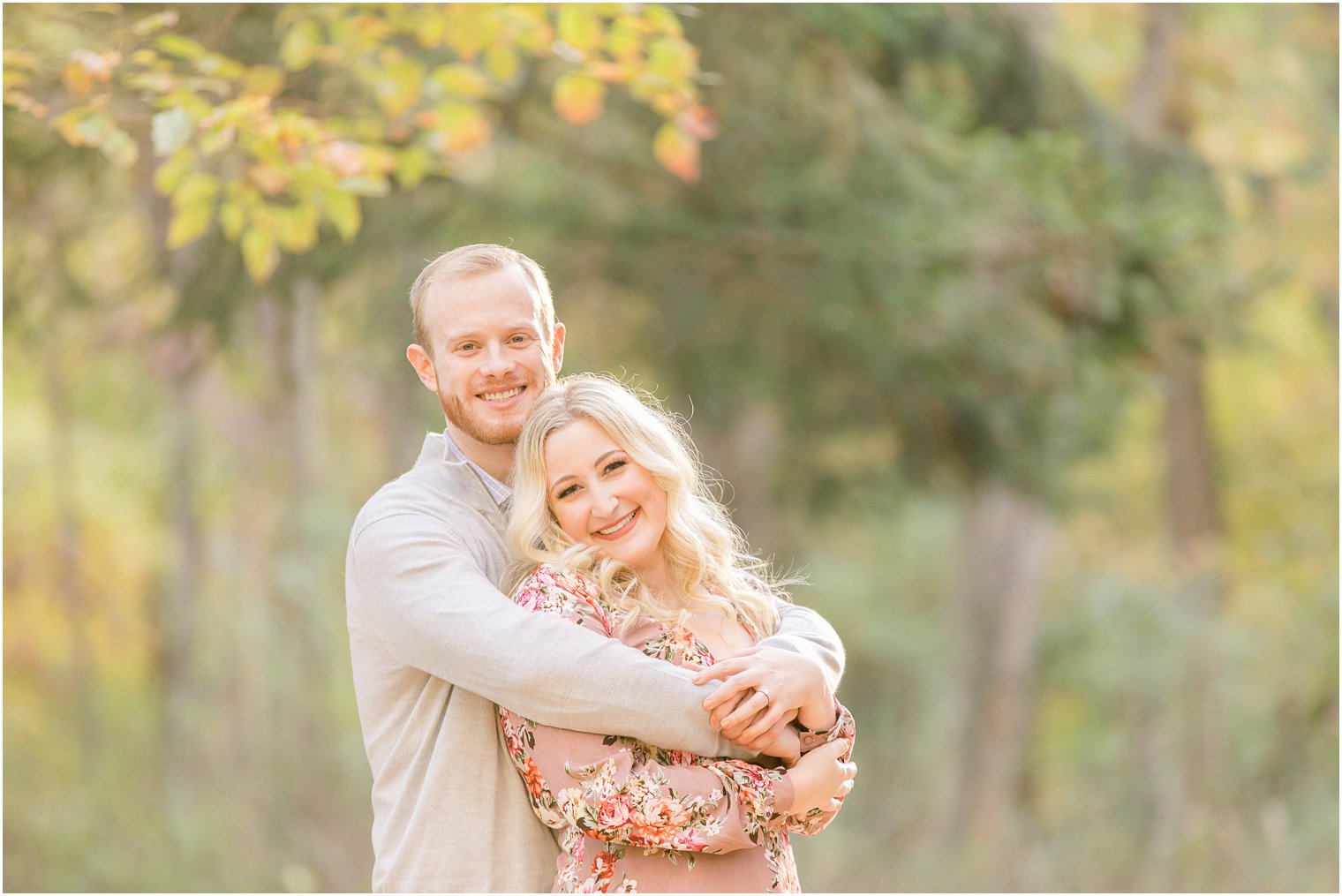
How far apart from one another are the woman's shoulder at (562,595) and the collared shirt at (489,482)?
0.93ft

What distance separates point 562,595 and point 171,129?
6.30 ft

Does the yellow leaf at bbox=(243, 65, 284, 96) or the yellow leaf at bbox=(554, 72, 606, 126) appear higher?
the yellow leaf at bbox=(554, 72, 606, 126)

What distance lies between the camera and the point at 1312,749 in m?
10.4

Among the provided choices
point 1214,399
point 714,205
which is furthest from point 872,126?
point 1214,399

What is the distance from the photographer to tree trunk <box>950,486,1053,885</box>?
12.2 m

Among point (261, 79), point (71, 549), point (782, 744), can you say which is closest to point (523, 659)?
point (782, 744)

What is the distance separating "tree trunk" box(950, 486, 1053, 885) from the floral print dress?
9756mm

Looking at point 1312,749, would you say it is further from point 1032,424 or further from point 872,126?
point 872,126

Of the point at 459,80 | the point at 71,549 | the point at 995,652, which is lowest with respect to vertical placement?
the point at 995,652

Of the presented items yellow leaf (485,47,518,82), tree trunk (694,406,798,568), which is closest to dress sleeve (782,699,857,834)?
yellow leaf (485,47,518,82)

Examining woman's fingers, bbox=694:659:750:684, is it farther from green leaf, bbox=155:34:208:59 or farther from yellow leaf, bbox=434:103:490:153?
yellow leaf, bbox=434:103:490:153

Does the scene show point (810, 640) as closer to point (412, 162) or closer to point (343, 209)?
point (343, 209)

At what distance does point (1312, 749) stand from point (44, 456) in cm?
1239

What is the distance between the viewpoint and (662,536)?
2.81m
